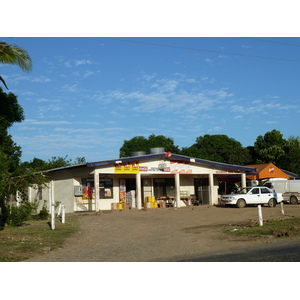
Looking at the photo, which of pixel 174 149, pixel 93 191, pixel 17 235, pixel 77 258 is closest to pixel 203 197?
pixel 93 191

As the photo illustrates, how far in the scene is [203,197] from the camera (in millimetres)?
33594

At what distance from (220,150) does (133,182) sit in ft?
126

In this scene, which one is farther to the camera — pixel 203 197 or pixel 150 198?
pixel 203 197

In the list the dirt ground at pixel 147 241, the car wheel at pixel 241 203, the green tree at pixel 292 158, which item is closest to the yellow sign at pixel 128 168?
the dirt ground at pixel 147 241

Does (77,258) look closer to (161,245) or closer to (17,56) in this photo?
(161,245)

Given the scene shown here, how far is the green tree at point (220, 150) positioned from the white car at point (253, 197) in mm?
29650

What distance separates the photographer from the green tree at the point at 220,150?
6281cm

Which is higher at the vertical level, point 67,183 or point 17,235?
point 67,183

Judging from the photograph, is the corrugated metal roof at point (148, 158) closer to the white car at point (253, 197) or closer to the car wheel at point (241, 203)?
→ the white car at point (253, 197)

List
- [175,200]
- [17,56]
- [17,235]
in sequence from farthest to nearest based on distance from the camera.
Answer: [175,200] < [17,56] < [17,235]

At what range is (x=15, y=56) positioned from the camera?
56.7ft
